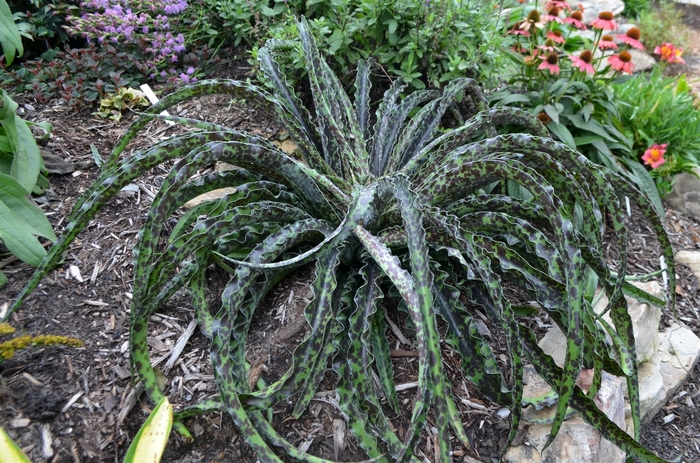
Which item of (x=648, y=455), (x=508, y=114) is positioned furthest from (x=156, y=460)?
(x=508, y=114)

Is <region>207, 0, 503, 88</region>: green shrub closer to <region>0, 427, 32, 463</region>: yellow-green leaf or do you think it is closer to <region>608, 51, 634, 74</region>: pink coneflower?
<region>608, 51, 634, 74</region>: pink coneflower

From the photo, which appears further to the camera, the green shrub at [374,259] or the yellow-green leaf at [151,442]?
the green shrub at [374,259]

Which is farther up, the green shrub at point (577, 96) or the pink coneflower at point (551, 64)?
the pink coneflower at point (551, 64)

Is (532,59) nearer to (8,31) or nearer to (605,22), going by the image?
(605,22)

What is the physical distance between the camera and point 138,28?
265cm

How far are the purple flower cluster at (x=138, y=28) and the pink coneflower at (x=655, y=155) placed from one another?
2.29 metres

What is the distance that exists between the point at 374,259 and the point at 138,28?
210 cm

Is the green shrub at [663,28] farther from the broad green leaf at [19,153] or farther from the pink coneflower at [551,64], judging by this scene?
the broad green leaf at [19,153]

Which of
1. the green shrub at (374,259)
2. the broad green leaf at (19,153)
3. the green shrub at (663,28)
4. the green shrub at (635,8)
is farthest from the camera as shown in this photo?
the green shrub at (635,8)

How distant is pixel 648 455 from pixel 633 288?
59 centimetres

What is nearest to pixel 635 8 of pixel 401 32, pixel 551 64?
pixel 551 64

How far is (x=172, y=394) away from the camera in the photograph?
4.83 feet

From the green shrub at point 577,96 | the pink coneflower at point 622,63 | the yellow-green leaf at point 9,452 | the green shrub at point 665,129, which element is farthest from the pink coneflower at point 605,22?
the yellow-green leaf at point 9,452

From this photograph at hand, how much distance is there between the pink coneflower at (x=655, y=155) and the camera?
2564mm
